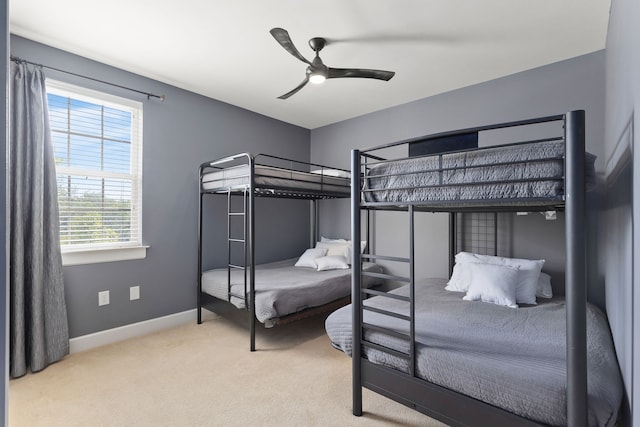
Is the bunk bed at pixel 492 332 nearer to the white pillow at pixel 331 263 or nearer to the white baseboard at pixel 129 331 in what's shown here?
the white pillow at pixel 331 263

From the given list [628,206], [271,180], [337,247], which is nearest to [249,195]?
[271,180]

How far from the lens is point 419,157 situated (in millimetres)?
1690

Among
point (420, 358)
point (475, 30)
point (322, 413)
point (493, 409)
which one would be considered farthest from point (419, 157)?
point (322, 413)

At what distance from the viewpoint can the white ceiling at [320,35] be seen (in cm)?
210

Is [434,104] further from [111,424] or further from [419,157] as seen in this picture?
[111,424]

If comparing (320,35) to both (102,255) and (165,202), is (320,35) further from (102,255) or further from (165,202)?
(102,255)

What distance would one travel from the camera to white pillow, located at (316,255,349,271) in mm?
3652

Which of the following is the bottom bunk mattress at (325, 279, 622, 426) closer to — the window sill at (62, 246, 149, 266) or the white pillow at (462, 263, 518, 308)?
the white pillow at (462, 263, 518, 308)

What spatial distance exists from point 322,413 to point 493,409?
97 centimetres

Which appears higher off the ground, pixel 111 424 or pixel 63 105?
pixel 63 105

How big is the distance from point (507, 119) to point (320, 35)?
2.03 meters

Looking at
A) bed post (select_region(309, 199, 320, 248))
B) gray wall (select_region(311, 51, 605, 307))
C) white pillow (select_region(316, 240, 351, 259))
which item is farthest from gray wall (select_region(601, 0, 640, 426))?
bed post (select_region(309, 199, 320, 248))

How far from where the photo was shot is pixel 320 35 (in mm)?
2414

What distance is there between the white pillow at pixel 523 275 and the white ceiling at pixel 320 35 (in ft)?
5.81
